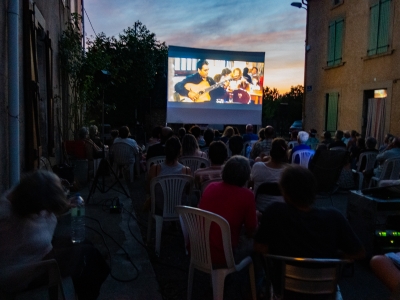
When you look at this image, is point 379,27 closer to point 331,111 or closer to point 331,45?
point 331,45

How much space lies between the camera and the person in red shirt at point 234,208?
9.23ft

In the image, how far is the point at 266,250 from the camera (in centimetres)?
240

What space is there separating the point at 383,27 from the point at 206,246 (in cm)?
992

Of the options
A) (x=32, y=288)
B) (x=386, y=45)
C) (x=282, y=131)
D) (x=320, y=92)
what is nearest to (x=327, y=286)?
(x=32, y=288)

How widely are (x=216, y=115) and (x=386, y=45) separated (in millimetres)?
5419

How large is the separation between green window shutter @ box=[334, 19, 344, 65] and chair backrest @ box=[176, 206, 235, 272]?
37.0 ft

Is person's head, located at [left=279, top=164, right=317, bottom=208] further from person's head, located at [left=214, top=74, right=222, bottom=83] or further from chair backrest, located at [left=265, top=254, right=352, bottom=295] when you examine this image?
person's head, located at [left=214, top=74, right=222, bottom=83]

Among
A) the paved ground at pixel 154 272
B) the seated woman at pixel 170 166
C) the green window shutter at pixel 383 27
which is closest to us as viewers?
the paved ground at pixel 154 272

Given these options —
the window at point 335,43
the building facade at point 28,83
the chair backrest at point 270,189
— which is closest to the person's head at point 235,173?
the chair backrest at point 270,189

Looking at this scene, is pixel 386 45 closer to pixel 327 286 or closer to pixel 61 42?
pixel 61 42

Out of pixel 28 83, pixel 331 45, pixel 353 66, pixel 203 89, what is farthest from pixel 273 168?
pixel 331 45

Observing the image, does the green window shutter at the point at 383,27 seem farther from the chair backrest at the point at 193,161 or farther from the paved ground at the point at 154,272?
the paved ground at the point at 154,272

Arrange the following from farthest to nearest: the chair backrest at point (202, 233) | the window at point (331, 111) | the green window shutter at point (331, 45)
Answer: the green window shutter at point (331, 45)
the window at point (331, 111)
the chair backrest at point (202, 233)

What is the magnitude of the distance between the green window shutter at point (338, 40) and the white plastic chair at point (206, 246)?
36.9 ft
